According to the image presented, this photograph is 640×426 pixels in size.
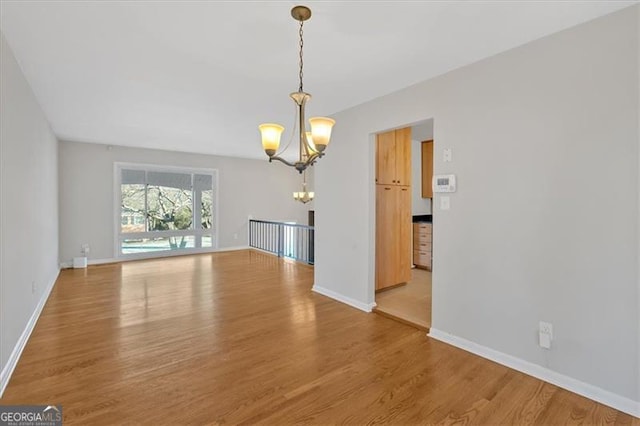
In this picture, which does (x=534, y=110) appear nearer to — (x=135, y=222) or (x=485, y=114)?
(x=485, y=114)

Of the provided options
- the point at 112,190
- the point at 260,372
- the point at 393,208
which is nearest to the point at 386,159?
the point at 393,208

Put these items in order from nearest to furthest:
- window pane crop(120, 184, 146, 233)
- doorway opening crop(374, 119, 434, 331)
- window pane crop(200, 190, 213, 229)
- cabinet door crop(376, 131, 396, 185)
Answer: doorway opening crop(374, 119, 434, 331) → cabinet door crop(376, 131, 396, 185) → window pane crop(120, 184, 146, 233) → window pane crop(200, 190, 213, 229)

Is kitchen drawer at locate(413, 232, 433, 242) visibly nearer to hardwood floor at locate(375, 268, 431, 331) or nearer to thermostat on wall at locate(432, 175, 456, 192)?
hardwood floor at locate(375, 268, 431, 331)

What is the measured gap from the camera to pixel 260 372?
2.33 metres

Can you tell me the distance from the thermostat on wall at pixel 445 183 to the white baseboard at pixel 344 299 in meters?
1.62

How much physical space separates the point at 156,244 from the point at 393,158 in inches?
226

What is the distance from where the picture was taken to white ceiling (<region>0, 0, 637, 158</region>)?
1.96 m

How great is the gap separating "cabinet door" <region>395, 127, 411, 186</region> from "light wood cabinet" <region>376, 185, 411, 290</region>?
0.42ft

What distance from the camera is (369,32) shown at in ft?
7.23

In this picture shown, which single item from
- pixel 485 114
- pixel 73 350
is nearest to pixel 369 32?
pixel 485 114

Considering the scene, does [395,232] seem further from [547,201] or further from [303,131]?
[303,131]

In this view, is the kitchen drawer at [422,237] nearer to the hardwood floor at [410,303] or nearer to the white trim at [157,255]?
the hardwood floor at [410,303]

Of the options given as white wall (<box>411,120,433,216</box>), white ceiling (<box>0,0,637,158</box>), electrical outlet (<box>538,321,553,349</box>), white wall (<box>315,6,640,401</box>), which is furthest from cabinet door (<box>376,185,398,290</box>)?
electrical outlet (<box>538,321,553,349</box>)

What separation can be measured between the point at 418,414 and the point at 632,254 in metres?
1.65
